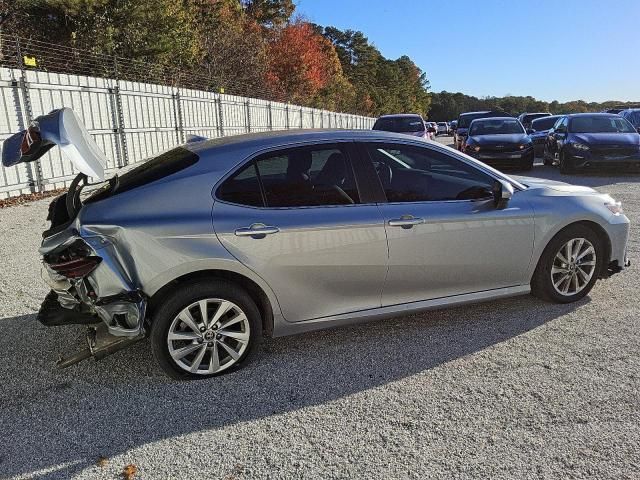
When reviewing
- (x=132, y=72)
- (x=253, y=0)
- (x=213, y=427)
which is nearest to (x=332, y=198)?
(x=213, y=427)

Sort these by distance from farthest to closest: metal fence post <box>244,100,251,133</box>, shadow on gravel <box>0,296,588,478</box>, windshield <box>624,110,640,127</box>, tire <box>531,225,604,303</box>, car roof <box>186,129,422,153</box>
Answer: metal fence post <box>244,100,251,133</box>, windshield <box>624,110,640,127</box>, tire <box>531,225,604,303</box>, car roof <box>186,129,422,153</box>, shadow on gravel <box>0,296,588,478</box>

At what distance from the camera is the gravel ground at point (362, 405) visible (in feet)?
8.52

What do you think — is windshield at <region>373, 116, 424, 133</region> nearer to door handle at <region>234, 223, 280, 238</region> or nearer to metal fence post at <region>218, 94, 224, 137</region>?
metal fence post at <region>218, 94, 224, 137</region>

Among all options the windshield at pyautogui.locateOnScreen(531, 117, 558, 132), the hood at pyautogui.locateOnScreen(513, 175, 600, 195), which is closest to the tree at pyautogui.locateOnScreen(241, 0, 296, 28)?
the windshield at pyautogui.locateOnScreen(531, 117, 558, 132)

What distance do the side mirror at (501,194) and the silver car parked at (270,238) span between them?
0.01 meters

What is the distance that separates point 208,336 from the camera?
337 cm

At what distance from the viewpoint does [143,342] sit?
13.0 ft

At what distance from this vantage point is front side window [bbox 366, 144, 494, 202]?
151 inches

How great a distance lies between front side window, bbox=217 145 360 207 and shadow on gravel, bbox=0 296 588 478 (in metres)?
1.13

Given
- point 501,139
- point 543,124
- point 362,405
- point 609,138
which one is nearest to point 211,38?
point 543,124

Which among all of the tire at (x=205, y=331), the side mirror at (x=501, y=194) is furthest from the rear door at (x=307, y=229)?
the side mirror at (x=501, y=194)

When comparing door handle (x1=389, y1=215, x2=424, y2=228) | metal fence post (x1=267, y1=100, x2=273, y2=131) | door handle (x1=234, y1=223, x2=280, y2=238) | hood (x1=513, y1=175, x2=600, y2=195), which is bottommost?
door handle (x1=389, y1=215, x2=424, y2=228)

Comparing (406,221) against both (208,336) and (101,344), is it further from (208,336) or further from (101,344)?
(101,344)

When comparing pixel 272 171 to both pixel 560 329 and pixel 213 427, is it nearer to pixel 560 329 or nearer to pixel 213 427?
pixel 213 427
